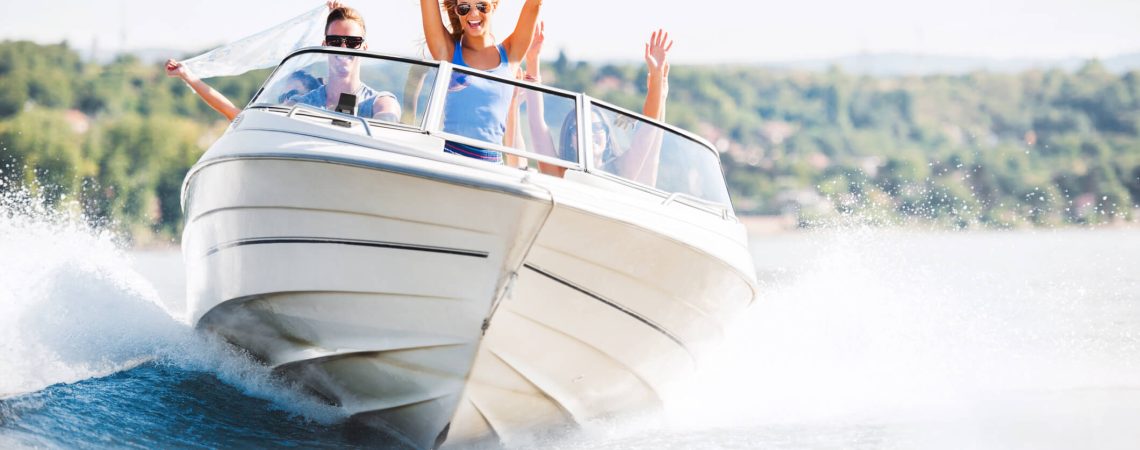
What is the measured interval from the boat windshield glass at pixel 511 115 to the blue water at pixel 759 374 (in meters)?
1.55

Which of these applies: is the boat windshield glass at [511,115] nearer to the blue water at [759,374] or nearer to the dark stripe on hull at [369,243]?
the dark stripe on hull at [369,243]

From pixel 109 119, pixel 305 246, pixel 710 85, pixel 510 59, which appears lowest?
pixel 305 246

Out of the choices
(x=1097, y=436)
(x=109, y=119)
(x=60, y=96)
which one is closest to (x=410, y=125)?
(x=1097, y=436)

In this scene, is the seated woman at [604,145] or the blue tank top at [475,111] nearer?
the blue tank top at [475,111]

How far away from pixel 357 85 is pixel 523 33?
34.9 inches

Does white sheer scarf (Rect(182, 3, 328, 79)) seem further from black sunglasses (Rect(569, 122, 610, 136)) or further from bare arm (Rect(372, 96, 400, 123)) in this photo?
black sunglasses (Rect(569, 122, 610, 136))

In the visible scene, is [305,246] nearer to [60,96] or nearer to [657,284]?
[657,284]

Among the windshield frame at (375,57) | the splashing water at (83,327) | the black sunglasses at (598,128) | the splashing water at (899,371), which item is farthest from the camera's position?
the splashing water at (83,327)

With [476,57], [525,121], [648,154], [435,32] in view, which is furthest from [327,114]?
[648,154]

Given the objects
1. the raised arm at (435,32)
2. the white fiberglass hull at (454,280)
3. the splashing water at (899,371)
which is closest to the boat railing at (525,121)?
the white fiberglass hull at (454,280)

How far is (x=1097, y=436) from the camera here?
551 cm

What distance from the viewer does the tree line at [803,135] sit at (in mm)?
58656

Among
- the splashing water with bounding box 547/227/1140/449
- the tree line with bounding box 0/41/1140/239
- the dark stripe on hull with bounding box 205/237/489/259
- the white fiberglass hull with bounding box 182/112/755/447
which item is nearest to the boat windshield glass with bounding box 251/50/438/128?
the white fiberglass hull with bounding box 182/112/755/447

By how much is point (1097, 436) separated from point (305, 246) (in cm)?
404
